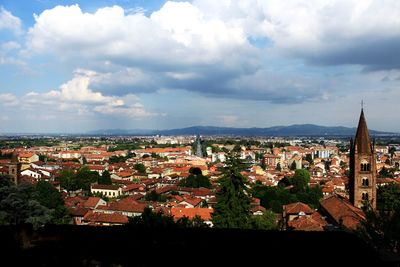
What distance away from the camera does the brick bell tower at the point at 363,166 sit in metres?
29.8

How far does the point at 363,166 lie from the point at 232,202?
1533 centimetres

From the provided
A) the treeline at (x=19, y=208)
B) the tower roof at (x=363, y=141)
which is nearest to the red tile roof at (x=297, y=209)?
the tower roof at (x=363, y=141)

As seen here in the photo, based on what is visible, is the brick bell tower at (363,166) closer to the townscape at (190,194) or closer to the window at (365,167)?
the window at (365,167)

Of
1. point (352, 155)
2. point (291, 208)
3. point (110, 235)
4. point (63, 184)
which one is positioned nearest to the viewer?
point (110, 235)

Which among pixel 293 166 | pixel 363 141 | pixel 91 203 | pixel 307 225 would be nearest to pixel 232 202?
pixel 307 225

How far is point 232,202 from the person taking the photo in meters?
19.9

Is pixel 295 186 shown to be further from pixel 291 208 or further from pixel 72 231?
pixel 72 231

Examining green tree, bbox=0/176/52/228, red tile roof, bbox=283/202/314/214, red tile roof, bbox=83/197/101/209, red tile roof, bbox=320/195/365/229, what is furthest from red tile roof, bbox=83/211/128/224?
red tile roof, bbox=320/195/365/229

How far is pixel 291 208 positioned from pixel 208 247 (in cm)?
3026

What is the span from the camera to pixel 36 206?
805 inches

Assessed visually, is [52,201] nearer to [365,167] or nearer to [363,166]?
[363,166]

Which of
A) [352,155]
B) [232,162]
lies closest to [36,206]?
[232,162]

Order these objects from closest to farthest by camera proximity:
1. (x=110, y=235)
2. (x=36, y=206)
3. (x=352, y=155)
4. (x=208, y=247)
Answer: (x=208, y=247) < (x=110, y=235) < (x=36, y=206) < (x=352, y=155)

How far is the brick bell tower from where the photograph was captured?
2977 cm
